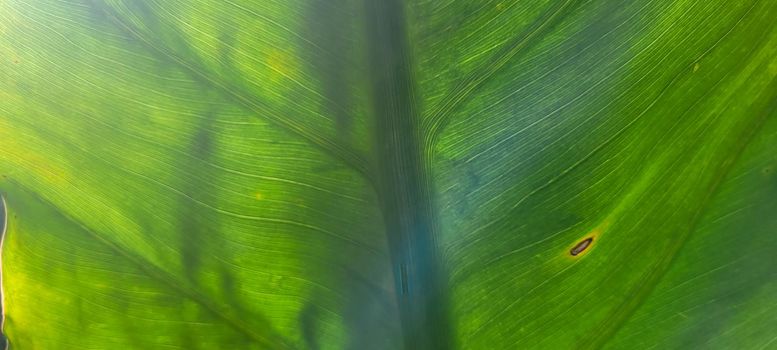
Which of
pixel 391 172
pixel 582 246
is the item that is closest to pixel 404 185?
pixel 391 172

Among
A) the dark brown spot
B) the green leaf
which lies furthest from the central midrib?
the dark brown spot

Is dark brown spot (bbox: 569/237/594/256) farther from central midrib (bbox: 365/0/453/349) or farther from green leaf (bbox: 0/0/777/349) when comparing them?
central midrib (bbox: 365/0/453/349)

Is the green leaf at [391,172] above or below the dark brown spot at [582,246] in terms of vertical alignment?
above

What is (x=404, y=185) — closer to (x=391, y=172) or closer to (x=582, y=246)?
(x=391, y=172)

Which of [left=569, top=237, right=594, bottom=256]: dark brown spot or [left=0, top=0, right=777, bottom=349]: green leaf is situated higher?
[left=0, top=0, right=777, bottom=349]: green leaf

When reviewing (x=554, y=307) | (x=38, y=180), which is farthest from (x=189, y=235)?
(x=554, y=307)

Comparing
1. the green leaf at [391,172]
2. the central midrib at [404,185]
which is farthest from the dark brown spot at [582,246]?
the central midrib at [404,185]

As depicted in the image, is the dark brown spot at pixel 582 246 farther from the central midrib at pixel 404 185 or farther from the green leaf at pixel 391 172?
the central midrib at pixel 404 185
